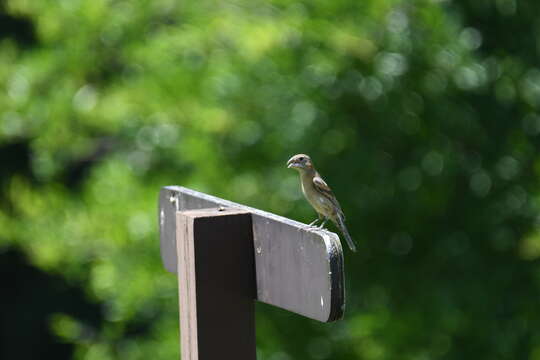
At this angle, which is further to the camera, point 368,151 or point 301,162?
point 368,151

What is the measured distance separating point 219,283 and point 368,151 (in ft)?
11.8

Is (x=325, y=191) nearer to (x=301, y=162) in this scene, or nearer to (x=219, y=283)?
(x=301, y=162)

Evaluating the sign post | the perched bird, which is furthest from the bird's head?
the sign post

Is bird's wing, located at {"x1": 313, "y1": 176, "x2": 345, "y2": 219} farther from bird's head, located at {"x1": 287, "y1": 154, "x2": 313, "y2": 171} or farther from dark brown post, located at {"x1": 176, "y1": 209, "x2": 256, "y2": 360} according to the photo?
dark brown post, located at {"x1": 176, "y1": 209, "x2": 256, "y2": 360}

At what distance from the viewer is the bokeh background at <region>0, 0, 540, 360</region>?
611cm

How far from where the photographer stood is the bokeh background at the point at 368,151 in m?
6.11

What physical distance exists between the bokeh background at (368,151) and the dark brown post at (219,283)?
332cm

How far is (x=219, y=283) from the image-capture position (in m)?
2.60

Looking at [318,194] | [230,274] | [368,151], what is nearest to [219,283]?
[230,274]

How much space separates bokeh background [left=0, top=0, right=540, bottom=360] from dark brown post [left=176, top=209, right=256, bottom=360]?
3.32 meters

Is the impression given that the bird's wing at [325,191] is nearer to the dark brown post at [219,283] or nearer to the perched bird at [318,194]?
the perched bird at [318,194]

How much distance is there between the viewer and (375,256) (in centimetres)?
646

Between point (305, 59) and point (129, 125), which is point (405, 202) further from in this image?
point (129, 125)

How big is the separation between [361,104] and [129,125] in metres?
1.68
